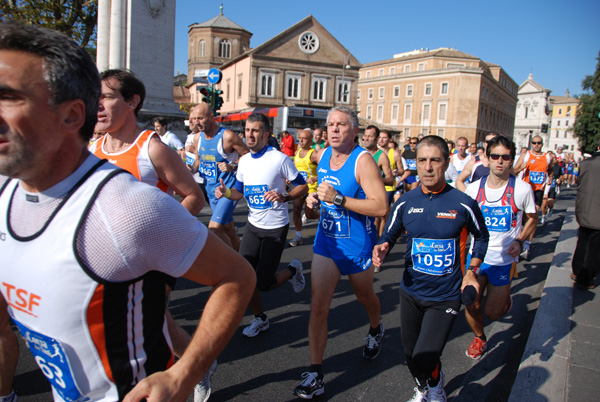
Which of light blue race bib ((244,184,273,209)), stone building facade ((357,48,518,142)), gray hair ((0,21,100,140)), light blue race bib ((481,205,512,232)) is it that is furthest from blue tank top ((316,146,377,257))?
stone building facade ((357,48,518,142))

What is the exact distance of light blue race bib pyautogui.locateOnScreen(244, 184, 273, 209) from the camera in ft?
14.9

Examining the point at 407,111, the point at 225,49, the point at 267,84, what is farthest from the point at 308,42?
the point at 407,111

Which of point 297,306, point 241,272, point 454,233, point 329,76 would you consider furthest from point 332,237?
point 329,76

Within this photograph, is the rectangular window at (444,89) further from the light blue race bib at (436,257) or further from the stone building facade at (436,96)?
the light blue race bib at (436,257)

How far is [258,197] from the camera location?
4598 millimetres

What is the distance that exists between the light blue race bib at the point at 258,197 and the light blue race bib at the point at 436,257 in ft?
6.25

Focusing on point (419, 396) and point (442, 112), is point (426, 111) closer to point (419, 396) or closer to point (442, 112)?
point (442, 112)

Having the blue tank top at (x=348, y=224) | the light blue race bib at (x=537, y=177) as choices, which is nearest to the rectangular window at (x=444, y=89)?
the light blue race bib at (x=537, y=177)

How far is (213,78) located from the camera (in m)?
14.7

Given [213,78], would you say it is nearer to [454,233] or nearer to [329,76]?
[454,233]

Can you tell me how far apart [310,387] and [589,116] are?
157 ft

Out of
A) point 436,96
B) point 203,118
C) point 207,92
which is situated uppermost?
point 436,96

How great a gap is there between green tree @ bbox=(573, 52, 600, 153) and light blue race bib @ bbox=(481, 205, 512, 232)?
42.3 metres

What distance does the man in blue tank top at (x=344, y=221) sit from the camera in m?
3.36
